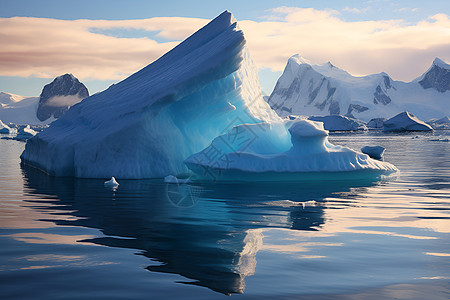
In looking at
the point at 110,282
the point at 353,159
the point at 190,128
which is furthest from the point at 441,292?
the point at 190,128

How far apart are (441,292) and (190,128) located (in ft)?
37.3

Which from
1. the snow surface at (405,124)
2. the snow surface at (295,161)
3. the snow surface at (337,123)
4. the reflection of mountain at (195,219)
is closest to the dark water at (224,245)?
the reflection of mountain at (195,219)

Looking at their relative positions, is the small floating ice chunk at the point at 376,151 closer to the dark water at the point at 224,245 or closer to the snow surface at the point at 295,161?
the snow surface at the point at 295,161

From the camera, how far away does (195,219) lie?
7.34 m

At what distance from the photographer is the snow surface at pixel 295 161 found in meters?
12.4

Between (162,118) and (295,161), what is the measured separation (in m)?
3.88

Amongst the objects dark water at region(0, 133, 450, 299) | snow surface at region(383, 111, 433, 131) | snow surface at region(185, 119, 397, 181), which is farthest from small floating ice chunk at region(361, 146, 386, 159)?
snow surface at region(383, 111, 433, 131)

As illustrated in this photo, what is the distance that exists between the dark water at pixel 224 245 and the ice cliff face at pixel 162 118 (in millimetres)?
3013

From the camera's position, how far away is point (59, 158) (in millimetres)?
14117

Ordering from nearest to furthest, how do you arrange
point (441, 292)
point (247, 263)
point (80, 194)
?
1. point (441, 292)
2. point (247, 263)
3. point (80, 194)

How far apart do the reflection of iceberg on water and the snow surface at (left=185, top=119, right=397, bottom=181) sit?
0.02m

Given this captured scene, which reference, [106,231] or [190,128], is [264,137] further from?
[106,231]

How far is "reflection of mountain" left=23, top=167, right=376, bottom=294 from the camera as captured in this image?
4.78 m

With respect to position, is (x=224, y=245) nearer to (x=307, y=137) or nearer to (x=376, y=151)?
(x=307, y=137)
